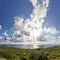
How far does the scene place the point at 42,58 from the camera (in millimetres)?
187000

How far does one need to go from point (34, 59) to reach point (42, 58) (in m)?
10.9

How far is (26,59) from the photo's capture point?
200 m

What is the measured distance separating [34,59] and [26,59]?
28.9ft

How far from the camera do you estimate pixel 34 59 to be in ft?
640

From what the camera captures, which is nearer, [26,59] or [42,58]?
[42,58]

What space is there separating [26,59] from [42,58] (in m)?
19.4
